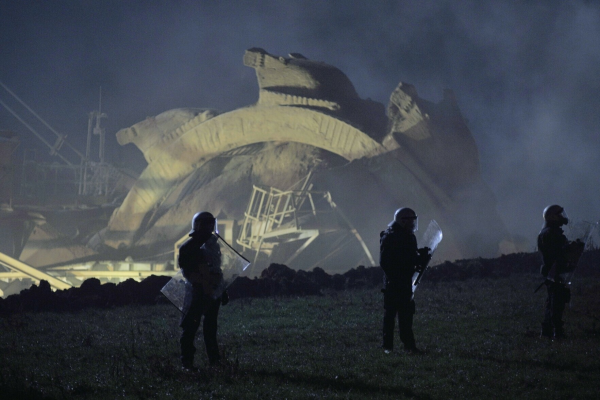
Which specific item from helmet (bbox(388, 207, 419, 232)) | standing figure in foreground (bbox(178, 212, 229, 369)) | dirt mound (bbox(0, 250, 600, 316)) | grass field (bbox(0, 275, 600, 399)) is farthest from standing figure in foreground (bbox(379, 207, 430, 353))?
dirt mound (bbox(0, 250, 600, 316))

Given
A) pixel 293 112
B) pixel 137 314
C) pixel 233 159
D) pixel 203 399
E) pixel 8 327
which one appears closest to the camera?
pixel 203 399

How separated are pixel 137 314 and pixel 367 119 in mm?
14050

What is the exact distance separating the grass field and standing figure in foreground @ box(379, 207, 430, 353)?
365 millimetres

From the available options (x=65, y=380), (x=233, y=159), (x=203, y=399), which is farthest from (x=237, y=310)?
(x=233, y=159)

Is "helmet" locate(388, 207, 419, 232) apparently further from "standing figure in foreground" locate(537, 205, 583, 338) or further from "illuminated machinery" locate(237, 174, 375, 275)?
"illuminated machinery" locate(237, 174, 375, 275)

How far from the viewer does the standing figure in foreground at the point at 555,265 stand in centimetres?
676

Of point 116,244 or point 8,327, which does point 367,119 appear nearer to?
point 116,244

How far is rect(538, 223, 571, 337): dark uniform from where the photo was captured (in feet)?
22.2

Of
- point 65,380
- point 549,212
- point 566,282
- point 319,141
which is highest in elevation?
point 319,141

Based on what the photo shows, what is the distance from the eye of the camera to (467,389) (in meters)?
4.77

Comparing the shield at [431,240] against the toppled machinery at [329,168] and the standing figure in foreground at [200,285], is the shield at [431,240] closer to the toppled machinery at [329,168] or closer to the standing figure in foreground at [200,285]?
the standing figure in foreground at [200,285]

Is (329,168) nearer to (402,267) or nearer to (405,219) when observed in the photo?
(405,219)

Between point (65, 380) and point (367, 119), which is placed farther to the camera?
point (367, 119)

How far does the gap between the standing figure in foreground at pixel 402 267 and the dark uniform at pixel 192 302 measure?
6.08 ft
